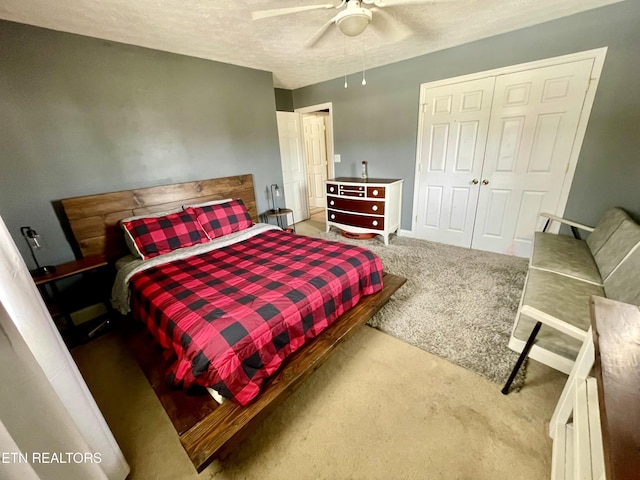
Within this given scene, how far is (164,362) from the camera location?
149 centimetres

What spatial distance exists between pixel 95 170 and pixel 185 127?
95 cm

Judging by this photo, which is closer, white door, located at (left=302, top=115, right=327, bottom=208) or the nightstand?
the nightstand

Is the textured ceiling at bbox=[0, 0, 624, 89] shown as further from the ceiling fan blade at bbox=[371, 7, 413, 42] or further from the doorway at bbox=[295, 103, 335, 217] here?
the doorway at bbox=[295, 103, 335, 217]

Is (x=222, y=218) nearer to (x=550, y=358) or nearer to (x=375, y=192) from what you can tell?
(x=375, y=192)

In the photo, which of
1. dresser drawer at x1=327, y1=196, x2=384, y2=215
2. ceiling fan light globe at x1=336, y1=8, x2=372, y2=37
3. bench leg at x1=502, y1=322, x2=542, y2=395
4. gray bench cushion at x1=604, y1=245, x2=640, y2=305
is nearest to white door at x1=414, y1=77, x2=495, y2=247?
dresser drawer at x1=327, y1=196, x2=384, y2=215

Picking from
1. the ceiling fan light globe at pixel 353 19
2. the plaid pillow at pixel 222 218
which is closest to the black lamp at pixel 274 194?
the plaid pillow at pixel 222 218

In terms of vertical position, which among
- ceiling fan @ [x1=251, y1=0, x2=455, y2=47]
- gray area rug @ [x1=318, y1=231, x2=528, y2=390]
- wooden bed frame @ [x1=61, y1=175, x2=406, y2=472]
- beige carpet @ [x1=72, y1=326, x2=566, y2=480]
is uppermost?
ceiling fan @ [x1=251, y1=0, x2=455, y2=47]

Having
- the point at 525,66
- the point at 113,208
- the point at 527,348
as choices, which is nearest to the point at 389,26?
the point at 525,66

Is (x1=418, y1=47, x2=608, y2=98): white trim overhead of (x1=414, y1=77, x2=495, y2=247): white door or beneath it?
overhead

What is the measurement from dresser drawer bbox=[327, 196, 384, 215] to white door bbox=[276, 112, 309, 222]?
94 centimetres

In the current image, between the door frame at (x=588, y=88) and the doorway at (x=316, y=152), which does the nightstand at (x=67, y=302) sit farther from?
the door frame at (x=588, y=88)

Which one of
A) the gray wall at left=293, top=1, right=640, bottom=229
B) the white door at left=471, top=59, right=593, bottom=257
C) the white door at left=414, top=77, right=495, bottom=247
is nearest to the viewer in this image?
the gray wall at left=293, top=1, right=640, bottom=229

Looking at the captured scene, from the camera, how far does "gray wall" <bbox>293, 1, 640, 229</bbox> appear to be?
2.13 m

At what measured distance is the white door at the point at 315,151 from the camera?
5191 mm
